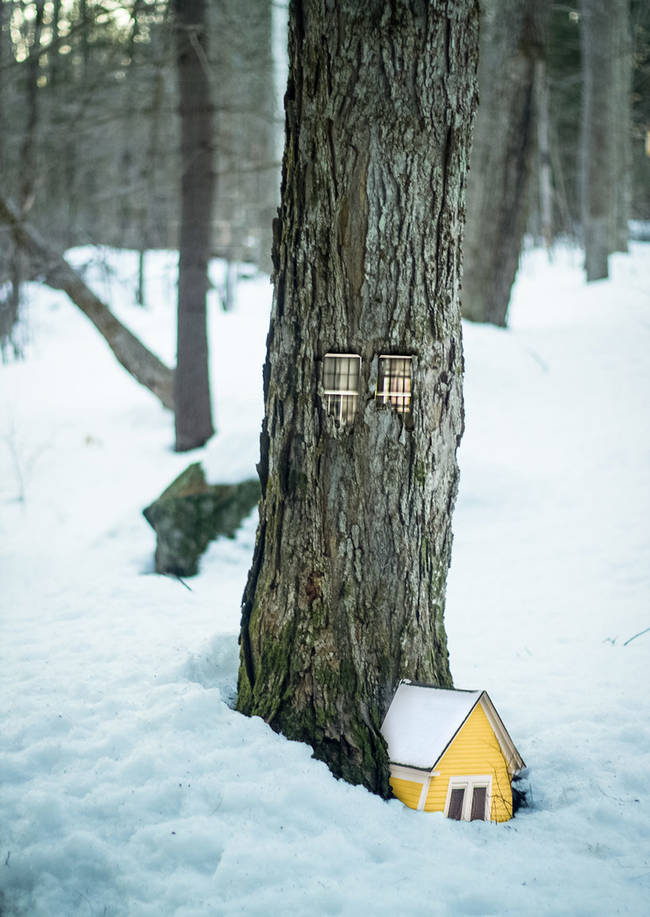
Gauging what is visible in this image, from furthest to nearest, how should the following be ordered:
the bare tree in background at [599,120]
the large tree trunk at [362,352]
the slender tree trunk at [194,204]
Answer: the bare tree in background at [599,120], the slender tree trunk at [194,204], the large tree trunk at [362,352]

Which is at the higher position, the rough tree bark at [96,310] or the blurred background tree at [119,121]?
the blurred background tree at [119,121]

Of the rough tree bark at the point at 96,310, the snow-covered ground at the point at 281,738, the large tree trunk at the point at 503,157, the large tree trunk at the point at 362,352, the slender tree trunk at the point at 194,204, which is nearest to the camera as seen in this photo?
the snow-covered ground at the point at 281,738

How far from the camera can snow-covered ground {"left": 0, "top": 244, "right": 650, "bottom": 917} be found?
2098 mm

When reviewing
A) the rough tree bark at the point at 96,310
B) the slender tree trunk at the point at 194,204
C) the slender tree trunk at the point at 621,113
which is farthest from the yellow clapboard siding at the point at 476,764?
the slender tree trunk at the point at 621,113

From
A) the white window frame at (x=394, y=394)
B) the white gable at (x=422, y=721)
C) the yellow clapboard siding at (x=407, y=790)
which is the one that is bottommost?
the yellow clapboard siding at (x=407, y=790)

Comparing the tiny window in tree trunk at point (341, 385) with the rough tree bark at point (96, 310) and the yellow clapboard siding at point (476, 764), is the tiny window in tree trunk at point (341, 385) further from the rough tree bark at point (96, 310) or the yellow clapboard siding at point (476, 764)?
the rough tree bark at point (96, 310)

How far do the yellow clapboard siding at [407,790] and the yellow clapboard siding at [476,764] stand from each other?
0.04 m

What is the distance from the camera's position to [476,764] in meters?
2.49

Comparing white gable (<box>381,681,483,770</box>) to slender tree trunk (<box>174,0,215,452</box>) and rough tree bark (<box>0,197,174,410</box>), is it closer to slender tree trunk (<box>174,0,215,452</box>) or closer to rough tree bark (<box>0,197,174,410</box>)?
slender tree trunk (<box>174,0,215,452</box>)

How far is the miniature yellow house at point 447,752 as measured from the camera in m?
2.43

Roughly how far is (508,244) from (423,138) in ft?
21.7

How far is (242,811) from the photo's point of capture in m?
2.31

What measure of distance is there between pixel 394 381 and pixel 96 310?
244 inches

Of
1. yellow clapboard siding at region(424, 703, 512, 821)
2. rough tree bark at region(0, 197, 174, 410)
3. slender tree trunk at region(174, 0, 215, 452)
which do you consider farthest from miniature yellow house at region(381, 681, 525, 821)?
rough tree bark at region(0, 197, 174, 410)
